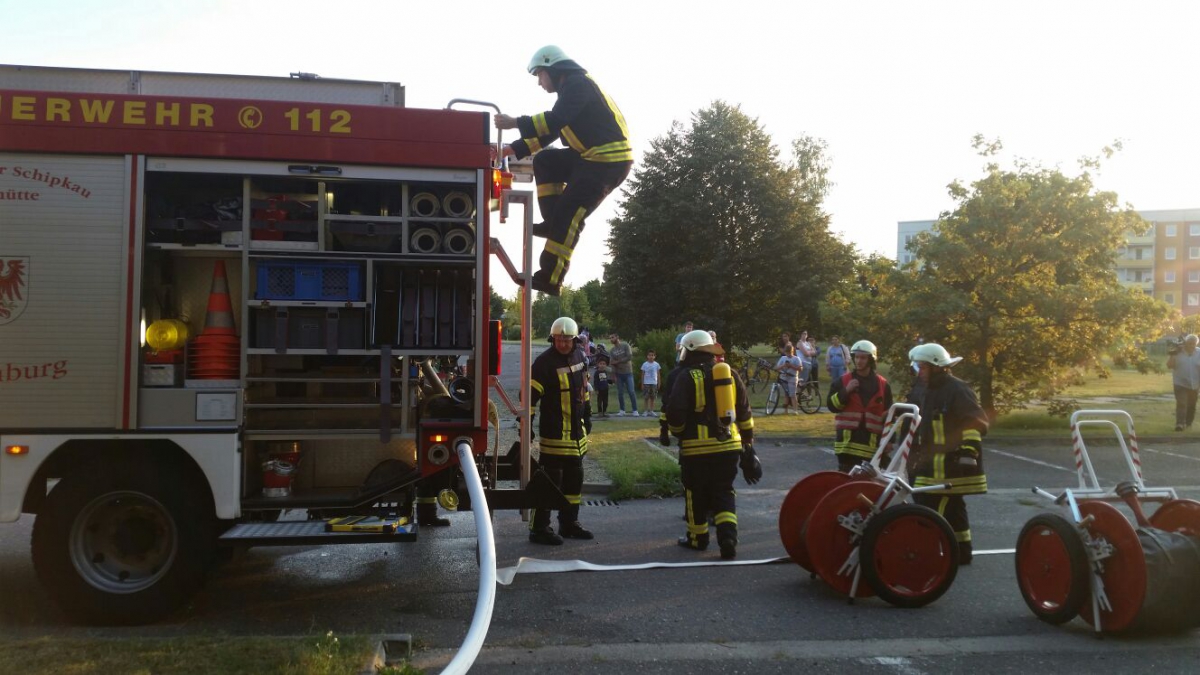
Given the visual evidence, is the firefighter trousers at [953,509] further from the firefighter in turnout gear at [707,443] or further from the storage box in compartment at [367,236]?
the storage box in compartment at [367,236]

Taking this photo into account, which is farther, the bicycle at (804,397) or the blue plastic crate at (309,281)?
the bicycle at (804,397)

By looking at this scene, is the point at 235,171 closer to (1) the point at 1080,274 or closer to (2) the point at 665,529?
(2) the point at 665,529

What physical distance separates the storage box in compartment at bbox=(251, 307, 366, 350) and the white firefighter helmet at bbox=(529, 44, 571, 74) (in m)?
2.14

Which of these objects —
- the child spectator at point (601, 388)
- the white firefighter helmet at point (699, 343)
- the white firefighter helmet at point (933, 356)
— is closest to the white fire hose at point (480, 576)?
the white firefighter helmet at point (699, 343)

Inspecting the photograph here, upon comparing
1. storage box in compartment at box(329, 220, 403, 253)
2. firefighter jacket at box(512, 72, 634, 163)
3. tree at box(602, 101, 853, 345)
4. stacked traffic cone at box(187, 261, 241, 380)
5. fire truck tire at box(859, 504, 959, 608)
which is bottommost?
fire truck tire at box(859, 504, 959, 608)

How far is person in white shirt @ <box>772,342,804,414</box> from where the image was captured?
693 inches

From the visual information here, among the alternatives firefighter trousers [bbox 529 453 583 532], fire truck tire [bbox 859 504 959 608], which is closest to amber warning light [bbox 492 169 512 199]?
firefighter trousers [bbox 529 453 583 532]

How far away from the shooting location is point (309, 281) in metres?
5.27

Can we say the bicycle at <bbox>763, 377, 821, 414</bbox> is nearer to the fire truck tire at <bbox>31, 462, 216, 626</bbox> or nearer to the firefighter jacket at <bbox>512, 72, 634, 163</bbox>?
the firefighter jacket at <bbox>512, 72, 634, 163</bbox>

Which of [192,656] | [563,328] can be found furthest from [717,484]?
[192,656]

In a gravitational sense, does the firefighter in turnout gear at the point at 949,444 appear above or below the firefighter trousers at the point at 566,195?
below

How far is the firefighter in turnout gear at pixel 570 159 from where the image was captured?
6008mm

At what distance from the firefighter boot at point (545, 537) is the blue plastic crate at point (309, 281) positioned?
2980mm

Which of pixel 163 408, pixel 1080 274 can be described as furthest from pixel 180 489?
pixel 1080 274
